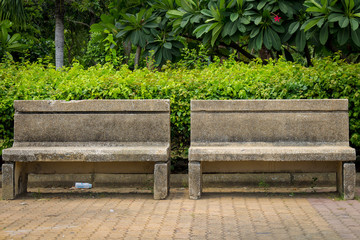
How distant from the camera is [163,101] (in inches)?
245

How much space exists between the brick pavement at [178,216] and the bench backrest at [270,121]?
65 cm

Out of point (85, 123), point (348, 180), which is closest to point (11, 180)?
point (85, 123)

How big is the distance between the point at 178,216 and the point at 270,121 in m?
1.78

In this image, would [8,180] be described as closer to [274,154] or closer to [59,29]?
[274,154]

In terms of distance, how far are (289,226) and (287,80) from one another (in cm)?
260

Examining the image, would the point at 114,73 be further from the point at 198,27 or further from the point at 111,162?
the point at 198,27

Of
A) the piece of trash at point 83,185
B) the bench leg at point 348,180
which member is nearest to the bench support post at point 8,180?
the piece of trash at point 83,185

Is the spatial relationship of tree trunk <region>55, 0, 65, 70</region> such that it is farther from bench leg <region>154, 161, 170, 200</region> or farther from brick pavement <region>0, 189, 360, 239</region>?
bench leg <region>154, 161, 170, 200</region>

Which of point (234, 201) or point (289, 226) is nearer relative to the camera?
point (289, 226)

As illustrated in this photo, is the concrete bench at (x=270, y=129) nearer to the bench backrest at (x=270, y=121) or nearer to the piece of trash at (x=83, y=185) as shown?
the bench backrest at (x=270, y=121)

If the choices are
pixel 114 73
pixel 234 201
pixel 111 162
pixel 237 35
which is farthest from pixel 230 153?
pixel 237 35

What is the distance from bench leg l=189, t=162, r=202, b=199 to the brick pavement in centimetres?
9

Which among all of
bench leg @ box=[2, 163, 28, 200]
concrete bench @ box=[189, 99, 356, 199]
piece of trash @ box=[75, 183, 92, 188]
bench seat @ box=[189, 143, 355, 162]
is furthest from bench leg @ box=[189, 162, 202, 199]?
bench leg @ box=[2, 163, 28, 200]

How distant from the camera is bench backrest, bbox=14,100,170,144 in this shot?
6320 millimetres
